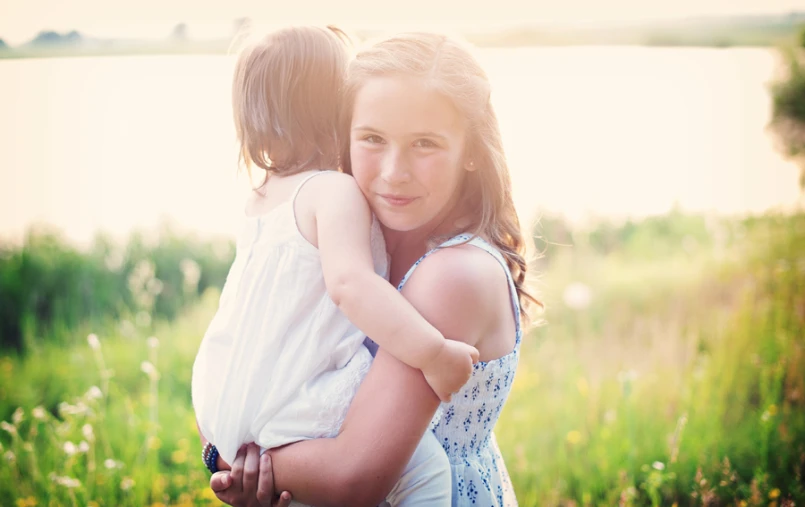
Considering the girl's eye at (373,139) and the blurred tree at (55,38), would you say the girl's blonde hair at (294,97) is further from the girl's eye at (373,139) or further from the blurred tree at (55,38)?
the blurred tree at (55,38)

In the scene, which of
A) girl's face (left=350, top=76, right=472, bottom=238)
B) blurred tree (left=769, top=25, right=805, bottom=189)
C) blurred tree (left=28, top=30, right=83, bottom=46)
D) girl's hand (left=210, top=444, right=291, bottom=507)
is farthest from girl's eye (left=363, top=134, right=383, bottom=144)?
blurred tree (left=769, top=25, right=805, bottom=189)

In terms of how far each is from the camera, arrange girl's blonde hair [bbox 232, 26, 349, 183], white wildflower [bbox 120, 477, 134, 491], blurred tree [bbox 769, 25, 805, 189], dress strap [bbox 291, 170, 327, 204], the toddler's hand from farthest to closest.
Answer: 1. blurred tree [bbox 769, 25, 805, 189]
2. white wildflower [bbox 120, 477, 134, 491]
3. girl's blonde hair [bbox 232, 26, 349, 183]
4. dress strap [bbox 291, 170, 327, 204]
5. the toddler's hand

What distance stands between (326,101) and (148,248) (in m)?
3.21

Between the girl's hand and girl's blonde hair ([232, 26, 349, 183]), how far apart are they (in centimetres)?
75

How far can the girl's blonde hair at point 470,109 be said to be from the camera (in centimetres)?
179

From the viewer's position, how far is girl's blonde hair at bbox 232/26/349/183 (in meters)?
2.00

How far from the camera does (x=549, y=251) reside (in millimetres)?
5496

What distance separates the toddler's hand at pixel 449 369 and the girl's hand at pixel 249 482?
459 mm

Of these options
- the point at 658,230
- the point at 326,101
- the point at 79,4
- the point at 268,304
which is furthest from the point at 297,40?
the point at 658,230

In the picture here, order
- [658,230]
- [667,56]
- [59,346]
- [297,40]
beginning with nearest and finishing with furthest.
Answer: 1. [297,40]
2. [59,346]
3. [658,230]
4. [667,56]

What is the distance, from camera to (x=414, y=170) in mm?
1805

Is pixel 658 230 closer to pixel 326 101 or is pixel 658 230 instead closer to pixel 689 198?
pixel 689 198

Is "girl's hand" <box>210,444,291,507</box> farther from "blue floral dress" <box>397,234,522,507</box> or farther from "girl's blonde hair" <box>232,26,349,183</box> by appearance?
"girl's blonde hair" <box>232,26,349,183</box>

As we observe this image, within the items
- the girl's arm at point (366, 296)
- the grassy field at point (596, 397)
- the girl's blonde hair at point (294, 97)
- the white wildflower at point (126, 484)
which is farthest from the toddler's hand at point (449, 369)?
the white wildflower at point (126, 484)
